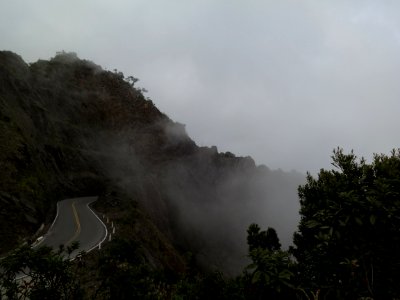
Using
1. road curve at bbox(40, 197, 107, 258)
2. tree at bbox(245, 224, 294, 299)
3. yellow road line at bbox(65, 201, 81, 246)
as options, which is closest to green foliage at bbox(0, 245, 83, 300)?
tree at bbox(245, 224, 294, 299)

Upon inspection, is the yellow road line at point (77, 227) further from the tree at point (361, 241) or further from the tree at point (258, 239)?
the tree at point (361, 241)

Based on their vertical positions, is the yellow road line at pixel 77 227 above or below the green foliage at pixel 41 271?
below

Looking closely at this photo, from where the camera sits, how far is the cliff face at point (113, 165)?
38.3m

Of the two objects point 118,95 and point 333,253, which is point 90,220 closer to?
point 333,253

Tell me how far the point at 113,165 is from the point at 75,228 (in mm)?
33954

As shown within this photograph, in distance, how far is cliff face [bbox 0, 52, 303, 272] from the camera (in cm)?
3831

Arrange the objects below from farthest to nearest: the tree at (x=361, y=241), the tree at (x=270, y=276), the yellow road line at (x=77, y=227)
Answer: the yellow road line at (x=77, y=227) → the tree at (x=361, y=241) → the tree at (x=270, y=276)

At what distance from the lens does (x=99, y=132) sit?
7319cm

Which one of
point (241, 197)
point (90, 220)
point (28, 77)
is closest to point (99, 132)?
point (28, 77)

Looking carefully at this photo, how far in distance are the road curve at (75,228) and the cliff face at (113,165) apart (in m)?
1.85

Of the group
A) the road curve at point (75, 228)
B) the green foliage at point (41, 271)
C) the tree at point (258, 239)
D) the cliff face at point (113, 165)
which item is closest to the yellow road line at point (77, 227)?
the road curve at point (75, 228)

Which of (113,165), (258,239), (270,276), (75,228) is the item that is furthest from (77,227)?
(113,165)

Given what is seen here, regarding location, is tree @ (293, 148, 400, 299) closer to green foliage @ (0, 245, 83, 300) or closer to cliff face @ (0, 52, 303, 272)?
green foliage @ (0, 245, 83, 300)

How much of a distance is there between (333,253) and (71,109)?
218 ft
